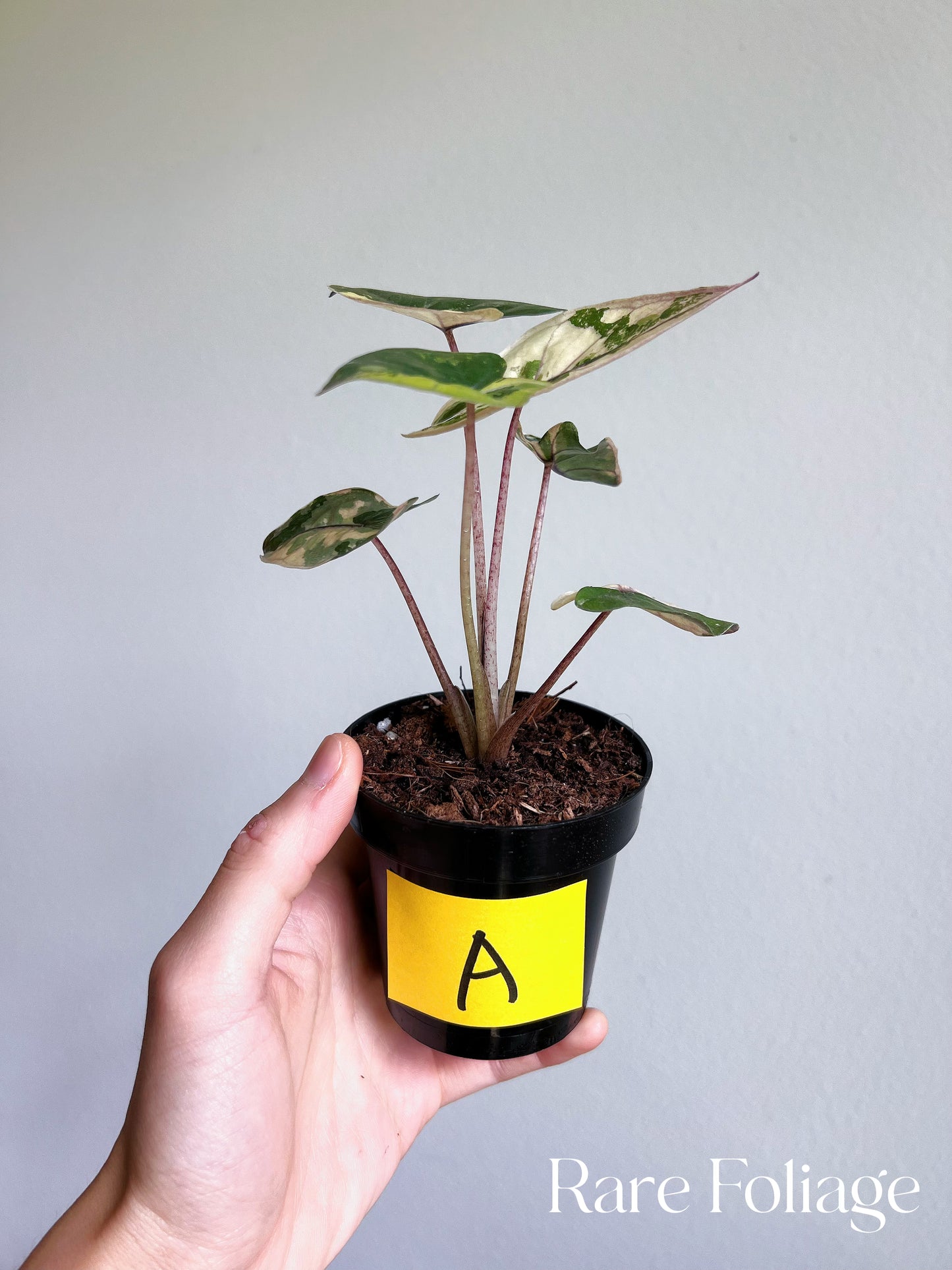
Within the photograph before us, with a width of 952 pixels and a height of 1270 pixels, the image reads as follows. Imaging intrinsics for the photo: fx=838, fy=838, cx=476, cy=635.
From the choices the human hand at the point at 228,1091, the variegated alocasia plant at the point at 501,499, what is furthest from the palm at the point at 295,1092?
the variegated alocasia plant at the point at 501,499

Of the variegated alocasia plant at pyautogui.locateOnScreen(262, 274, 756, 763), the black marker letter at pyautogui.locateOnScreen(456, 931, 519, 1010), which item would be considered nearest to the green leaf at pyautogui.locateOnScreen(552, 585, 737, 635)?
the variegated alocasia plant at pyautogui.locateOnScreen(262, 274, 756, 763)

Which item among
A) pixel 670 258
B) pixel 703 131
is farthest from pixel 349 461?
pixel 703 131

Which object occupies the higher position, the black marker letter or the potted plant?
the potted plant

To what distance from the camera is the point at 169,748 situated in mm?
1383

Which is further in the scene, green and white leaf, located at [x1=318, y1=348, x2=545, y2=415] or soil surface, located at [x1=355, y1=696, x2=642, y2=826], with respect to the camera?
soil surface, located at [x1=355, y1=696, x2=642, y2=826]

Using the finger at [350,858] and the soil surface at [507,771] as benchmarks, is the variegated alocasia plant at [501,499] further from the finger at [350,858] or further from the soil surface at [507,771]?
the finger at [350,858]

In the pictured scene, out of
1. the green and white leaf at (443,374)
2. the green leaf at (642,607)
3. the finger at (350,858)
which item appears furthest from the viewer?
the finger at (350,858)

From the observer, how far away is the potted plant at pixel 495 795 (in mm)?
659

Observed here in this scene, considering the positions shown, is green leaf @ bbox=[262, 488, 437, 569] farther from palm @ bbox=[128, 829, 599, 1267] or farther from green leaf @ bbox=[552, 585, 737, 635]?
palm @ bbox=[128, 829, 599, 1267]

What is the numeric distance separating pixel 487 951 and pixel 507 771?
15 cm

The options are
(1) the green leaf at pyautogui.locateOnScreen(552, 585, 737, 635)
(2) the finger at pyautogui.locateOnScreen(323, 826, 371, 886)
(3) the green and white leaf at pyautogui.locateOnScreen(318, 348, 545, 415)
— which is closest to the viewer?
(3) the green and white leaf at pyautogui.locateOnScreen(318, 348, 545, 415)

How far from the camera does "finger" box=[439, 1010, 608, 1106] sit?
3.12 feet

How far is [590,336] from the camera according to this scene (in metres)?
0.69

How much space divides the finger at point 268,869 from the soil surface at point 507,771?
45 mm
